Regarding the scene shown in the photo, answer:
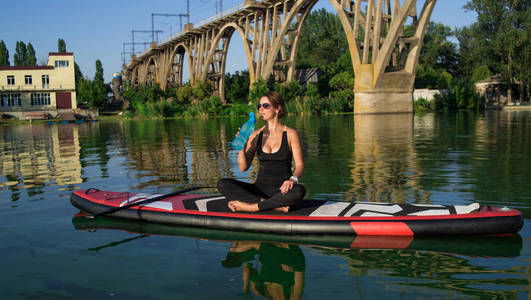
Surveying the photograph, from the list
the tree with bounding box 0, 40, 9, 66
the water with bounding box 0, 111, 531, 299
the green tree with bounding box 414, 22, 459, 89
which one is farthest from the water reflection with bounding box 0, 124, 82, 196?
the tree with bounding box 0, 40, 9, 66

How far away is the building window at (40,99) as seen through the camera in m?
56.6

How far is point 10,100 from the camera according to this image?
55750 mm

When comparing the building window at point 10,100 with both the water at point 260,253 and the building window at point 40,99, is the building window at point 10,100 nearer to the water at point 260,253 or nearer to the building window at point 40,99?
the building window at point 40,99

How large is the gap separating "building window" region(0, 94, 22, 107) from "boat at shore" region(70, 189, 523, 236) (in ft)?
187

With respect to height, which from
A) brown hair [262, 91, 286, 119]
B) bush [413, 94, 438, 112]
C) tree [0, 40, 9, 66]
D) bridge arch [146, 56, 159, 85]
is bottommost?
brown hair [262, 91, 286, 119]

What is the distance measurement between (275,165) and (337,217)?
919mm

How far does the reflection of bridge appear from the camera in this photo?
3250cm

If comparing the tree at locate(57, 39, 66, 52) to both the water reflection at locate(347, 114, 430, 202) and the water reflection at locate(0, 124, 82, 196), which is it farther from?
the water reflection at locate(347, 114, 430, 202)

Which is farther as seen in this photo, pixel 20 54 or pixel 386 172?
pixel 20 54

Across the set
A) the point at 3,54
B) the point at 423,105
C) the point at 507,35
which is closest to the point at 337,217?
the point at 423,105

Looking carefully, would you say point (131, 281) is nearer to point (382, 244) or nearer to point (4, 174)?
point (382, 244)

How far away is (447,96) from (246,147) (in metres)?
39.7

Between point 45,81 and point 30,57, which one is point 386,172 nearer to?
point 45,81

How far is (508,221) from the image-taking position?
4695 mm
